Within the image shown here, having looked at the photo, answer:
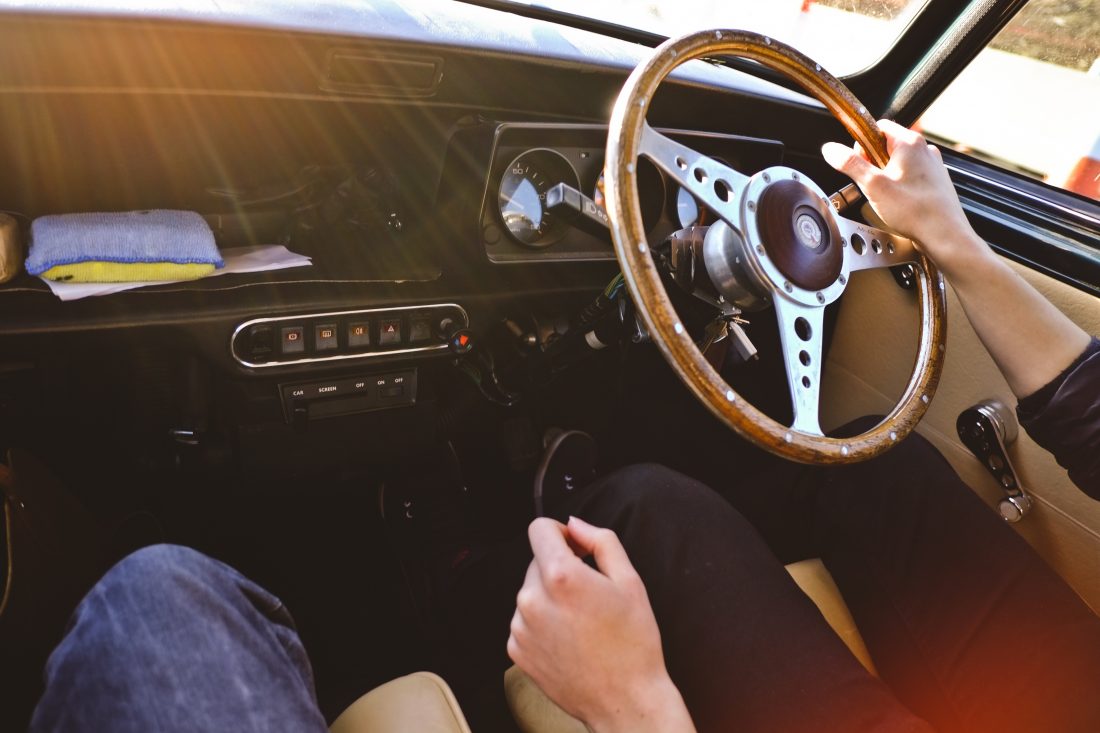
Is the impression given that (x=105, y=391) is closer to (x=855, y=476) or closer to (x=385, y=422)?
(x=385, y=422)

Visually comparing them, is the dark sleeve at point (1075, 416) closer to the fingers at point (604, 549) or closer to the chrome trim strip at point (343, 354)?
the fingers at point (604, 549)

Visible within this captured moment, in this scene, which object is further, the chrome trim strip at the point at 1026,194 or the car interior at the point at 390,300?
the chrome trim strip at the point at 1026,194

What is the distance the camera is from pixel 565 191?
1192 millimetres

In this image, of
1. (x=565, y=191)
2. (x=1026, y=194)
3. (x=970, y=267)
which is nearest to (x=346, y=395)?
(x=565, y=191)

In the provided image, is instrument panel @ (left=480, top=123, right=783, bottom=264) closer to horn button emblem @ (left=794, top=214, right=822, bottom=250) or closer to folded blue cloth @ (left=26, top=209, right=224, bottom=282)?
horn button emblem @ (left=794, top=214, right=822, bottom=250)

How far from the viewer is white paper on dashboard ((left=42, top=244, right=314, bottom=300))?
1.07m

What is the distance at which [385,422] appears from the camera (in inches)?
59.5

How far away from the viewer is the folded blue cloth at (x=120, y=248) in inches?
41.7

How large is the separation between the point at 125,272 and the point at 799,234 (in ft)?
3.11

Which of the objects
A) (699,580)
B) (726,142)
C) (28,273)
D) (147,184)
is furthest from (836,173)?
(28,273)

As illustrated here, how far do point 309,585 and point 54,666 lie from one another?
0.98 meters

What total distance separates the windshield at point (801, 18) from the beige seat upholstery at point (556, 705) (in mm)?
1007

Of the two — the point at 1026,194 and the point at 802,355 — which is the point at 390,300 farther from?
the point at 1026,194

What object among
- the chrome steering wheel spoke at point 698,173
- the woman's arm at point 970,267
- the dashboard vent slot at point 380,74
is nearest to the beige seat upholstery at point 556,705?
the woman's arm at point 970,267
